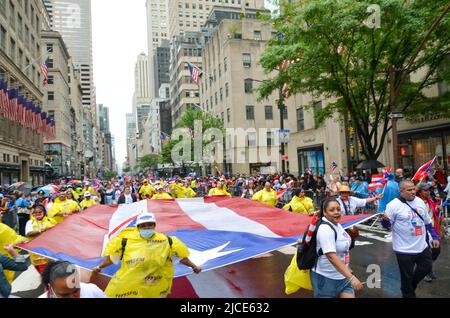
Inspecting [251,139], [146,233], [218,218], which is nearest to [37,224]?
[218,218]

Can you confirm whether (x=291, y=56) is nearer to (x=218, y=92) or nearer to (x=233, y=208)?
(x=233, y=208)

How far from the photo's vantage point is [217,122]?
47.4 meters

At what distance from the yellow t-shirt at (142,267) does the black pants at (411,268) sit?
10.9 ft

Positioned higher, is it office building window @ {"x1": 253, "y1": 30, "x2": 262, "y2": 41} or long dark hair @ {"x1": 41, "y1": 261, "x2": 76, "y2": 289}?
office building window @ {"x1": 253, "y1": 30, "x2": 262, "y2": 41}

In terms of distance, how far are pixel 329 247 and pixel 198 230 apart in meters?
3.46

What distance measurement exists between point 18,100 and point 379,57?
2401 cm

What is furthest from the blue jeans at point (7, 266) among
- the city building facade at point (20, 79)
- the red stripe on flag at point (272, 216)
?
the city building facade at point (20, 79)

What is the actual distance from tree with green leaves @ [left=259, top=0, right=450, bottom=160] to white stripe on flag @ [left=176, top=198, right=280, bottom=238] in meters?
9.10

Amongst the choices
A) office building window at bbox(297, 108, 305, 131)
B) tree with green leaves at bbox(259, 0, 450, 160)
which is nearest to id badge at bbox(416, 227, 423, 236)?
tree with green leaves at bbox(259, 0, 450, 160)

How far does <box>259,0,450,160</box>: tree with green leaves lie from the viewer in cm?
Answer: 1463

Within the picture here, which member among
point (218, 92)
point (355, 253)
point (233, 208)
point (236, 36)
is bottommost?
point (355, 253)

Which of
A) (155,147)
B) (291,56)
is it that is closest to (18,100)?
(291,56)

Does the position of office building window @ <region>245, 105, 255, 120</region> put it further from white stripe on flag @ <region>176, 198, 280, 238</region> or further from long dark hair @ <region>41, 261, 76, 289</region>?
long dark hair @ <region>41, 261, 76, 289</region>

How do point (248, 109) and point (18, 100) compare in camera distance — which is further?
point (248, 109)
